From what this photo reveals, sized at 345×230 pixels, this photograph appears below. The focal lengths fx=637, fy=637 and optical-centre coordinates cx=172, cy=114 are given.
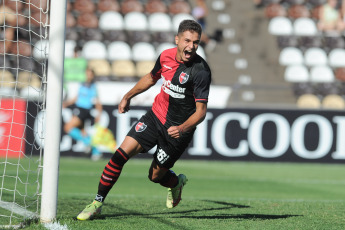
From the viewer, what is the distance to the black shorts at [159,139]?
21.1ft

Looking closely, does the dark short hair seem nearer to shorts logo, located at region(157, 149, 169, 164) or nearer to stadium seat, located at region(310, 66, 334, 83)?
shorts logo, located at region(157, 149, 169, 164)

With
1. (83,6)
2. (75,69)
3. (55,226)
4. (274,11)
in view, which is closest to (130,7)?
(83,6)

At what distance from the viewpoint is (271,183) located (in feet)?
36.6

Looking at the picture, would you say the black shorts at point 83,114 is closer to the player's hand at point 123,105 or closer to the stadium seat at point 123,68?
the stadium seat at point 123,68

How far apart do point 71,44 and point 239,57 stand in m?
5.08

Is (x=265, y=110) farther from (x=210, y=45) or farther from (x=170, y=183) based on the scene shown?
(x=170, y=183)

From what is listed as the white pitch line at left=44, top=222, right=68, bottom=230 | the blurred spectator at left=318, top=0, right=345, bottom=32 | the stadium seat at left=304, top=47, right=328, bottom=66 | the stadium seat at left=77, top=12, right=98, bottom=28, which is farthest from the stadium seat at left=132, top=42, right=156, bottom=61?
the white pitch line at left=44, top=222, right=68, bottom=230

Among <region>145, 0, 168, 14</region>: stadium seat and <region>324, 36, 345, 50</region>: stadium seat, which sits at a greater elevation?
<region>145, 0, 168, 14</region>: stadium seat

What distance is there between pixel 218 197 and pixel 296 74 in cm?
1087

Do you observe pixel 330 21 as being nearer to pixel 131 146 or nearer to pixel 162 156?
pixel 162 156

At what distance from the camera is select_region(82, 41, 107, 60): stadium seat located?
59.7ft

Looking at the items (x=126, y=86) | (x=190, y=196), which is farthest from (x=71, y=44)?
(x=190, y=196)

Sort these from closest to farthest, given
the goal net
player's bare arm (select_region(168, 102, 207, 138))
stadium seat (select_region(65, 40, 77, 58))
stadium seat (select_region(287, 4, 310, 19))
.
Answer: player's bare arm (select_region(168, 102, 207, 138)), the goal net, stadium seat (select_region(65, 40, 77, 58)), stadium seat (select_region(287, 4, 310, 19))

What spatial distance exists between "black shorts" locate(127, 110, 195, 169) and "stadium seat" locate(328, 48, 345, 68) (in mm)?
14441
